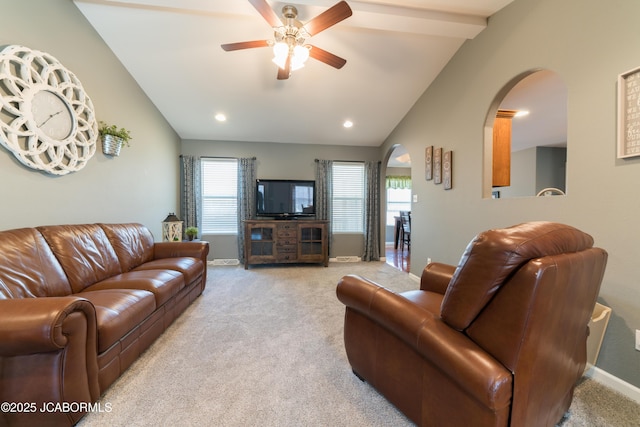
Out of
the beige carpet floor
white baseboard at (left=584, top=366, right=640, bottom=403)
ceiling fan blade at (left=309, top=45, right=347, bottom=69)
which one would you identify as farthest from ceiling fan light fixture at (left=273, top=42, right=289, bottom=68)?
white baseboard at (left=584, top=366, right=640, bottom=403)

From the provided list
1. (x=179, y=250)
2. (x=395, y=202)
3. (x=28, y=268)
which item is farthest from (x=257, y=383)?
(x=395, y=202)

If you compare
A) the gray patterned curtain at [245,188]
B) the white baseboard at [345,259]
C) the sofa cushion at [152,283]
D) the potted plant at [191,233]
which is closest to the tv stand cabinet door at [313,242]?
the white baseboard at [345,259]

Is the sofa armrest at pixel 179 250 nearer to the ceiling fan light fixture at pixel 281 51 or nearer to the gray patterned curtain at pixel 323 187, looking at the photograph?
the ceiling fan light fixture at pixel 281 51

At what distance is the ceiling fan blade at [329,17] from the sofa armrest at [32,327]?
7.67 ft

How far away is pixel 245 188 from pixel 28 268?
Answer: 10.6 feet

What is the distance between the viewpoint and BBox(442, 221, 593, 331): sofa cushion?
86 cm

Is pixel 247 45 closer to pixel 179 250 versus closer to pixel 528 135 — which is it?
pixel 179 250

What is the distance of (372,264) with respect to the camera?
186 inches

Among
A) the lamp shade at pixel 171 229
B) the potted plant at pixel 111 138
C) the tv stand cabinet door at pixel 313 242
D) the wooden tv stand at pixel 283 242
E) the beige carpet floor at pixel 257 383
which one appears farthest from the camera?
the tv stand cabinet door at pixel 313 242

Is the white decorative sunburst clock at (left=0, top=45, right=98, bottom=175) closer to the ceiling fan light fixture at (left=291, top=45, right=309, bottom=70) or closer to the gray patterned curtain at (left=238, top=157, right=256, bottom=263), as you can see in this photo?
the ceiling fan light fixture at (left=291, top=45, right=309, bottom=70)

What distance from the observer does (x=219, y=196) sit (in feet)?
15.6

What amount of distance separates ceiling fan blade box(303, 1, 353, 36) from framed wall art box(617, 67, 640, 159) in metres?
1.76

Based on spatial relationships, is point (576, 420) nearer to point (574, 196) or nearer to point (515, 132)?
point (574, 196)

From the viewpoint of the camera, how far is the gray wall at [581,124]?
1.50 metres
